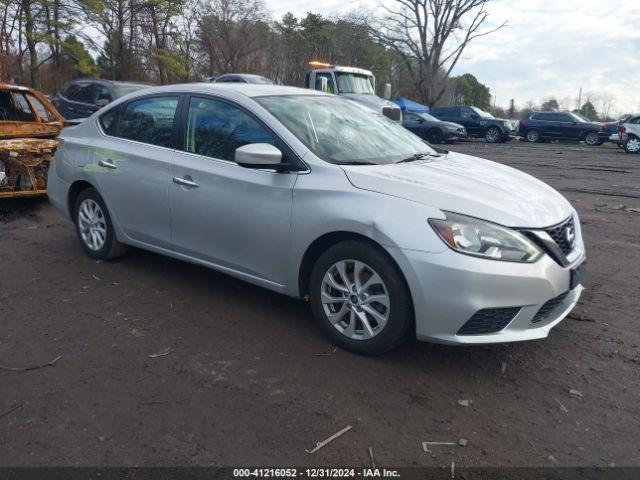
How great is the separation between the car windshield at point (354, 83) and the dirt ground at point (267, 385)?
13.3 m

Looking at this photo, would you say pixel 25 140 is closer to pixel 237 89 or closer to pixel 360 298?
pixel 237 89

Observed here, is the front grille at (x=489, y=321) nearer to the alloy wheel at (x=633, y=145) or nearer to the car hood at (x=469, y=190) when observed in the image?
the car hood at (x=469, y=190)

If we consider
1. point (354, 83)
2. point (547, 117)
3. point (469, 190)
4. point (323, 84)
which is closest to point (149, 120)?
point (469, 190)

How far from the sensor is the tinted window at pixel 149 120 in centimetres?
454

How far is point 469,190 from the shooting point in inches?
133

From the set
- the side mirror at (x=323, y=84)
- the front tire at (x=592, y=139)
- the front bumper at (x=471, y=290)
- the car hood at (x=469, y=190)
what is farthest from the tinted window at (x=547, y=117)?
the front bumper at (x=471, y=290)

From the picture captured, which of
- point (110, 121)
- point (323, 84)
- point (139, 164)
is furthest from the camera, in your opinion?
point (323, 84)

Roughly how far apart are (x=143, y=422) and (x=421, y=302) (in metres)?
1.59

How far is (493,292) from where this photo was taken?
9.83 feet

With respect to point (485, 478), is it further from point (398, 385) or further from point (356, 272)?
point (356, 272)

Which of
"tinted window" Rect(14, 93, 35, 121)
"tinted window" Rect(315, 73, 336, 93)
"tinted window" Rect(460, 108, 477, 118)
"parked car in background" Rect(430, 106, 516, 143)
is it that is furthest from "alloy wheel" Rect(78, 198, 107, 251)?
"tinted window" Rect(460, 108, 477, 118)

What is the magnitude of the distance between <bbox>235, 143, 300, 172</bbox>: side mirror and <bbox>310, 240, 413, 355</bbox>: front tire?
65 centimetres

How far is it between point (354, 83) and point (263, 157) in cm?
1467

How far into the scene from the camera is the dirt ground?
8.52 feet
